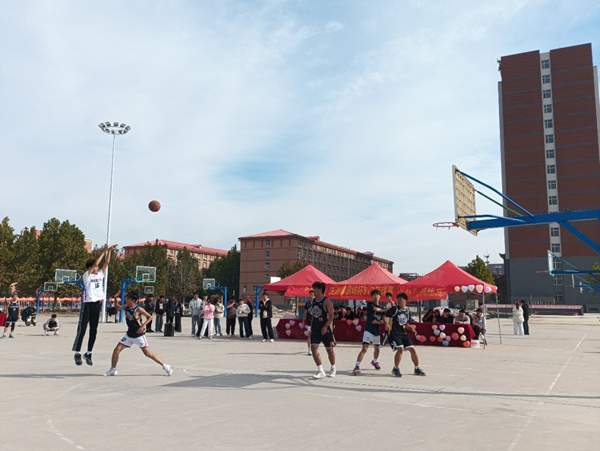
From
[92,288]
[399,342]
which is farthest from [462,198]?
[92,288]

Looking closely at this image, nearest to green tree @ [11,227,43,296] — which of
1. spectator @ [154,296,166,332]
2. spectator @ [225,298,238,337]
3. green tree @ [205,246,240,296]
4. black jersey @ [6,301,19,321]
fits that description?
spectator @ [154,296,166,332]

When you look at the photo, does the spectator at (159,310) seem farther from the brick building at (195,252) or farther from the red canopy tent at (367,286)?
the brick building at (195,252)

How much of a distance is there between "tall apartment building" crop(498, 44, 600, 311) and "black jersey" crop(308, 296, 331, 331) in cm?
6708

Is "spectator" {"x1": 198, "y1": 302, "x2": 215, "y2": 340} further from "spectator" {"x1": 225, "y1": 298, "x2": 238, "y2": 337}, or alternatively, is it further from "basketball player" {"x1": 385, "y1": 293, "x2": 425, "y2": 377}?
"basketball player" {"x1": 385, "y1": 293, "x2": 425, "y2": 377}

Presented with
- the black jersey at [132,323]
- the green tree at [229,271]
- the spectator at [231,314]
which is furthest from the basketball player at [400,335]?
the green tree at [229,271]

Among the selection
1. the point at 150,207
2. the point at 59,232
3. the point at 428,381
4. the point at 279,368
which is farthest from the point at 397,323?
the point at 59,232

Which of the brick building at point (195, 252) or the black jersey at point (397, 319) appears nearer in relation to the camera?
the black jersey at point (397, 319)

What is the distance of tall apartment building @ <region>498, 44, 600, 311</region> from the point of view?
6744 centimetres

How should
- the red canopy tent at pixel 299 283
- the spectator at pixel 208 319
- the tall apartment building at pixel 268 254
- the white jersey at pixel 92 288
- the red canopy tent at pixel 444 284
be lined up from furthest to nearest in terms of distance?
the tall apartment building at pixel 268 254 < the red canopy tent at pixel 299 283 < the spectator at pixel 208 319 < the red canopy tent at pixel 444 284 < the white jersey at pixel 92 288

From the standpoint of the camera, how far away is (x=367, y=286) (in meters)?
20.5

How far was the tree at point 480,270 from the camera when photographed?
238 feet

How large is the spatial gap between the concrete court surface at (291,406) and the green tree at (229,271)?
9819 centimetres

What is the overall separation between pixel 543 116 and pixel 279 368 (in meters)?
71.4

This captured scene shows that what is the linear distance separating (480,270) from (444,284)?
196 feet
